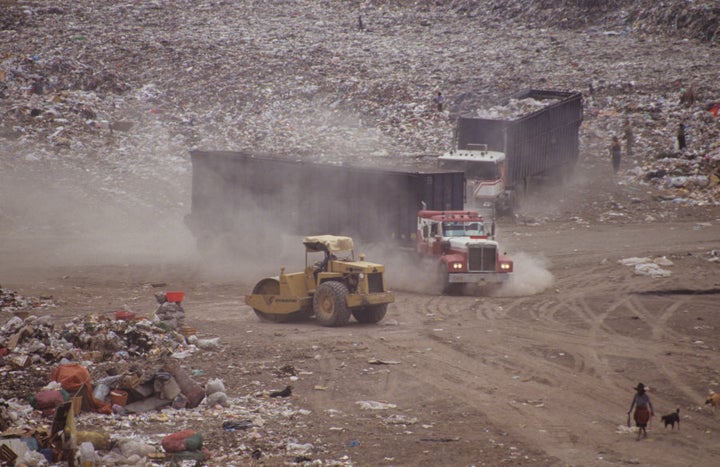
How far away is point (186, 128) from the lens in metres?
28.9

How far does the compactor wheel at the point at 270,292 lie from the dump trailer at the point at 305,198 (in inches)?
176

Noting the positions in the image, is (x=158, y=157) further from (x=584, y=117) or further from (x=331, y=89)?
(x=584, y=117)

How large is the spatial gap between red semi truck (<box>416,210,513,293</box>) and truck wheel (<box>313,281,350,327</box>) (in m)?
3.26

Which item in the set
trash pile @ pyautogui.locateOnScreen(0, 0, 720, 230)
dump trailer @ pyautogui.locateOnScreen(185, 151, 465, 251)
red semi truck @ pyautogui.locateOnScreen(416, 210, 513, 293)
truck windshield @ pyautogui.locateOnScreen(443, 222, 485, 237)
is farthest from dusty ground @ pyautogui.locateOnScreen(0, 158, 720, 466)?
trash pile @ pyautogui.locateOnScreen(0, 0, 720, 230)

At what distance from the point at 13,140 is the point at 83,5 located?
1191cm

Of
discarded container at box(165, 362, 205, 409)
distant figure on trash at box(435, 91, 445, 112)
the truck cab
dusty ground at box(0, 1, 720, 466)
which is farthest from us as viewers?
distant figure on trash at box(435, 91, 445, 112)

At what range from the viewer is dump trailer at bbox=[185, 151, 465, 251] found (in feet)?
61.4

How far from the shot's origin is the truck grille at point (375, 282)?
13883 millimetres

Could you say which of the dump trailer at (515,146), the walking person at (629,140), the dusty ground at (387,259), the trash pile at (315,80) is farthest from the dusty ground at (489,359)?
the trash pile at (315,80)

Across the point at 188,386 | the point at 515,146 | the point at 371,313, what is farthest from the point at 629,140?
the point at 188,386

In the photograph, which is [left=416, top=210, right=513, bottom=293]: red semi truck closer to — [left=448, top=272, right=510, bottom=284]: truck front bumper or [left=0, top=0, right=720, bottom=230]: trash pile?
[left=448, top=272, right=510, bottom=284]: truck front bumper

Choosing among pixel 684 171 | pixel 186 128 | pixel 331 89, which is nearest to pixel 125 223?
pixel 186 128

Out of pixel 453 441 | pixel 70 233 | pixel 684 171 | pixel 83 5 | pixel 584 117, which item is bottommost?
pixel 453 441

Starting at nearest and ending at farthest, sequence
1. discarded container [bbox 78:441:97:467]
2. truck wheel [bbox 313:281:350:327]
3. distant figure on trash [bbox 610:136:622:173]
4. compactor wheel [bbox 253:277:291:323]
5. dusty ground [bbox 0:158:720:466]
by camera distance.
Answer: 1. discarded container [bbox 78:441:97:467]
2. dusty ground [bbox 0:158:720:466]
3. truck wheel [bbox 313:281:350:327]
4. compactor wheel [bbox 253:277:291:323]
5. distant figure on trash [bbox 610:136:622:173]
